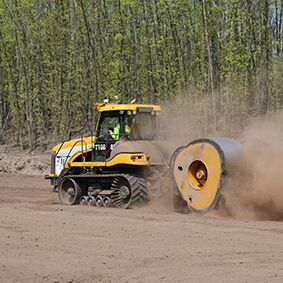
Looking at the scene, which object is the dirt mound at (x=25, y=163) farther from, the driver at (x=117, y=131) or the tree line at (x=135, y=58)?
the driver at (x=117, y=131)

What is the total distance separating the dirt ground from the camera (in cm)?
657

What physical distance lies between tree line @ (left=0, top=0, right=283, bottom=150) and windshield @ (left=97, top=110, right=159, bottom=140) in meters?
6.84

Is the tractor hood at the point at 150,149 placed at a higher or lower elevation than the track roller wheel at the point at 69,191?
higher

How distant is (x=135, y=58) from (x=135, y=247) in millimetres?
18329

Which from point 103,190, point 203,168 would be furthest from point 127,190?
point 203,168

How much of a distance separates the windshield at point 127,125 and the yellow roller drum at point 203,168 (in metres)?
1.64

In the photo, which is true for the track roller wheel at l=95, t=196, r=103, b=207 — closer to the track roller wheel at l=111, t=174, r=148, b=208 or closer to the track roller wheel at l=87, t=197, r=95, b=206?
the track roller wheel at l=87, t=197, r=95, b=206

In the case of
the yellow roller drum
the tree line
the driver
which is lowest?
the yellow roller drum

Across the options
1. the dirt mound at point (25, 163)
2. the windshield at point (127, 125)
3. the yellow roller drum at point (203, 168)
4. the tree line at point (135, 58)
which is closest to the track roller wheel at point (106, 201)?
the windshield at point (127, 125)

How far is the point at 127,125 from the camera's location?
1312cm

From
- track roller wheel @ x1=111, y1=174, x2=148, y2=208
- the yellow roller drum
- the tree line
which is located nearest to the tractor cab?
track roller wheel @ x1=111, y1=174, x2=148, y2=208

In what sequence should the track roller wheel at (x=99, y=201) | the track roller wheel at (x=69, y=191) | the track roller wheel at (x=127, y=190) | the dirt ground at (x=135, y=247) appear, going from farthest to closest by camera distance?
1. the track roller wheel at (x=69, y=191)
2. the track roller wheel at (x=99, y=201)
3. the track roller wheel at (x=127, y=190)
4. the dirt ground at (x=135, y=247)

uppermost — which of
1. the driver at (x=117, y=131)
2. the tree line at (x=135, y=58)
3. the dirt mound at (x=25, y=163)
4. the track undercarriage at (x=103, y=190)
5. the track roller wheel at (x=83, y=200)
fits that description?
the tree line at (x=135, y=58)

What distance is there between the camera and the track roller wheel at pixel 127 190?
1229 centimetres
